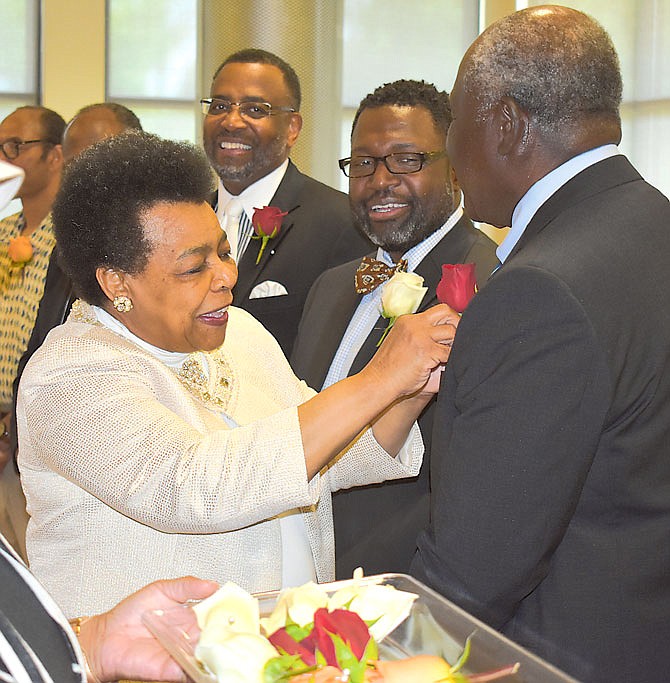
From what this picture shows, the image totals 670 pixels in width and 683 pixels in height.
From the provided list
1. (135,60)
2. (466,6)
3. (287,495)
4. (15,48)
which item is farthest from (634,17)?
(287,495)

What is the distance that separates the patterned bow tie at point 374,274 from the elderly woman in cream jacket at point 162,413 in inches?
24.7

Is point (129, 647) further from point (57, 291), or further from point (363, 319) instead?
point (57, 291)

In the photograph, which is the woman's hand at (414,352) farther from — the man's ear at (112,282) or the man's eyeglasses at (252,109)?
the man's eyeglasses at (252,109)

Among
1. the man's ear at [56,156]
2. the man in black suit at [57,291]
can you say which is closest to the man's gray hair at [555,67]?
the man in black suit at [57,291]

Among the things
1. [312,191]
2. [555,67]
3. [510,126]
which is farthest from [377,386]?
[312,191]

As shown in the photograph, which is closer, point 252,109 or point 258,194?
point 258,194

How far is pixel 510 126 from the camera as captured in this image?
1902mm

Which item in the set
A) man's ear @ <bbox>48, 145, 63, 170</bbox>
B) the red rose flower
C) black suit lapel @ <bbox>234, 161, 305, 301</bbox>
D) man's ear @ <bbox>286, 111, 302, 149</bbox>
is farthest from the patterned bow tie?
man's ear @ <bbox>48, 145, 63, 170</bbox>

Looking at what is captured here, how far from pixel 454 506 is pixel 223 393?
77cm

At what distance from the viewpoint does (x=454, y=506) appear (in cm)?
175

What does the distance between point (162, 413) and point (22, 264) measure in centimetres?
246

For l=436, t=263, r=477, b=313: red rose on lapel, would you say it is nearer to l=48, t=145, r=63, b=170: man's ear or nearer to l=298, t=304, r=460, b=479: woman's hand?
l=298, t=304, r=460, b=479: woman's hand

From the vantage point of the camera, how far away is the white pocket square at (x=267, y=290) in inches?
143

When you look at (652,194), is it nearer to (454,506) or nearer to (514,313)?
(514,313)
